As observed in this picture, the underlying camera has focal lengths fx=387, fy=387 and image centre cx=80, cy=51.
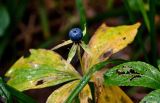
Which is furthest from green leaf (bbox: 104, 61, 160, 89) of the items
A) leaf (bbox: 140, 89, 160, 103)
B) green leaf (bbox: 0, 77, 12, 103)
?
green leaf (bbox: 0, 77, 12, 103)

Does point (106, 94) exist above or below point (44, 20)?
below

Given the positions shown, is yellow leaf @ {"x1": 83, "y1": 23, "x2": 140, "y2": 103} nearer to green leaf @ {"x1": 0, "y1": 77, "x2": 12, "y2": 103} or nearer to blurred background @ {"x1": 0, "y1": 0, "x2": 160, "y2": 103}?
green leaf @ {"x1": 0, "y1": 77, "x2": 12, "y2": 103}

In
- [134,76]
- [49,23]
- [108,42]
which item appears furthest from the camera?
[49,23]

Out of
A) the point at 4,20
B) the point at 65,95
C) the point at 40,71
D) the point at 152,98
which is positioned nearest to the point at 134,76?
the point at 152,98

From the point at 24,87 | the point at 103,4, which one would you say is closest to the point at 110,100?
the point at 24,87

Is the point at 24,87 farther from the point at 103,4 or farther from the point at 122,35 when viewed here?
the point at 103,4

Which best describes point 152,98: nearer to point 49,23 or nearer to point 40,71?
point 40,71

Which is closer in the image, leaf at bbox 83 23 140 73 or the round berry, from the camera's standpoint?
the round berry
